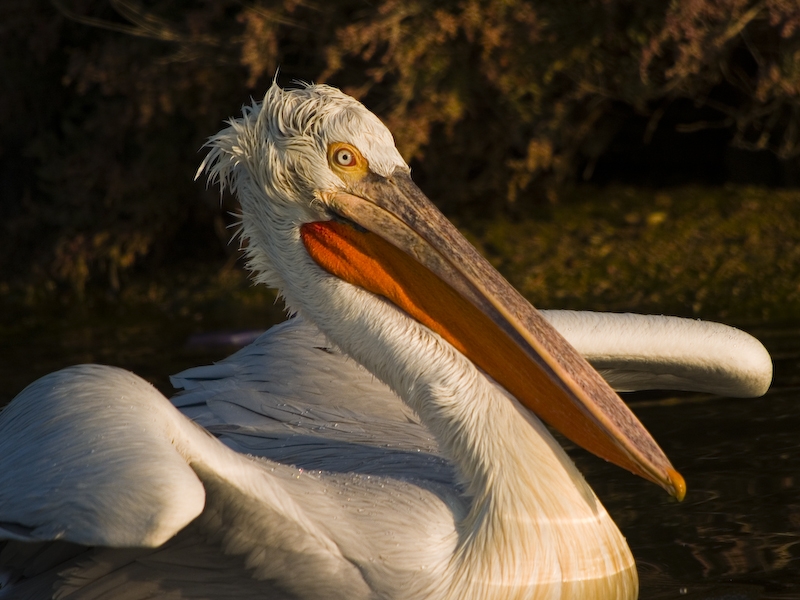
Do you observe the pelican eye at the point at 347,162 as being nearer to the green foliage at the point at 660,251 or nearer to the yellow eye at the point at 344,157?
the yellow eye at the point at 344,157

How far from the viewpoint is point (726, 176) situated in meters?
7.60

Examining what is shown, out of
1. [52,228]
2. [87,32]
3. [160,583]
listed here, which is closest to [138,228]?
[52,228]

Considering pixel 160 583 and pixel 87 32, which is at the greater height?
pixel 87 32

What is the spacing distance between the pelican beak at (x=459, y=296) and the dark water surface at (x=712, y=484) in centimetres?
40

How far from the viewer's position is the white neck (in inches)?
111

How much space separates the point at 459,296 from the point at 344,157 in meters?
0.43

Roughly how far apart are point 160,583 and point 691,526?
141 centimetres

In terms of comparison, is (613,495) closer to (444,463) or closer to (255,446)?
(444,463)

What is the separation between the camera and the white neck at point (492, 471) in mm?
2818

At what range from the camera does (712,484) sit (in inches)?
145

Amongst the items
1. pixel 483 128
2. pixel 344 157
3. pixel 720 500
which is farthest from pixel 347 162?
Answer: pixel 483 128

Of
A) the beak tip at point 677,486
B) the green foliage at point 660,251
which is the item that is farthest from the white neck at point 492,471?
the green foliage at point 660,251

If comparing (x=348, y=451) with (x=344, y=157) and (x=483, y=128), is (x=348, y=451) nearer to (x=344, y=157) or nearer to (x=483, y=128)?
(x=344, y=157)

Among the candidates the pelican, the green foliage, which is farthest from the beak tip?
the green foliage
